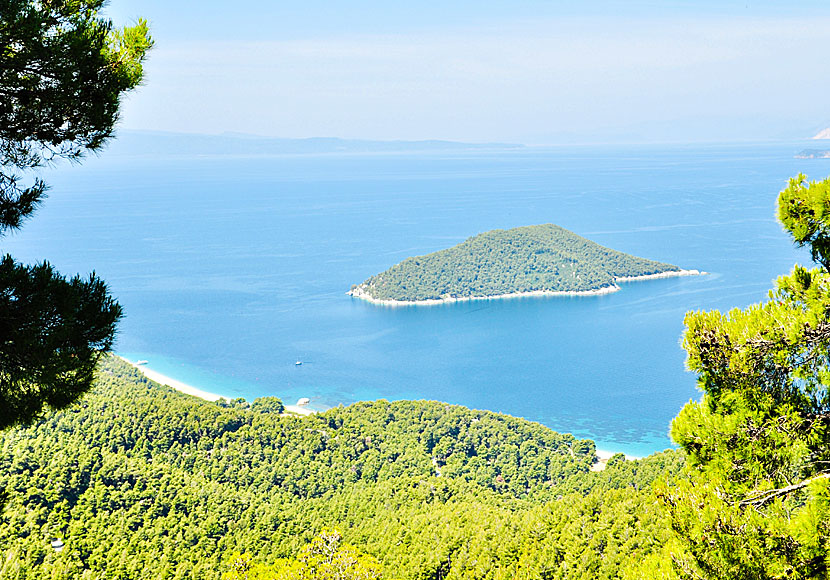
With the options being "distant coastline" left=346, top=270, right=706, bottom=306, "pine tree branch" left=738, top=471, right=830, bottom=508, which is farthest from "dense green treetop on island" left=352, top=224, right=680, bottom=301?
"pine tree branch" left=738, top=471, right=830, bottom=508

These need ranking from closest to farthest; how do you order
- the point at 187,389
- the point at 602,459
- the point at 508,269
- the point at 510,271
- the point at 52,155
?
the point at 52,155 < the point at 602,459 < the point at 187,389 < the point at 510,271 < the point at 508,269

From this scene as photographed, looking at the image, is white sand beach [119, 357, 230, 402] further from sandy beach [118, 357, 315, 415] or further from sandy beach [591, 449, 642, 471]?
sandy beach [591, 449, 642, 471]

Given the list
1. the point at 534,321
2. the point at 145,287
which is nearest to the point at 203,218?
the point at 145,287

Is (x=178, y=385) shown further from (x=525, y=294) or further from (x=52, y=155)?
(x=52, y=155)

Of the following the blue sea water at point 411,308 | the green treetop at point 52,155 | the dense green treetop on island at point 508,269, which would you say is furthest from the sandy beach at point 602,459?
the dense green treetop on island at point 508,269

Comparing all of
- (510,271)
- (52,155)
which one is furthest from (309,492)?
(510,271)
